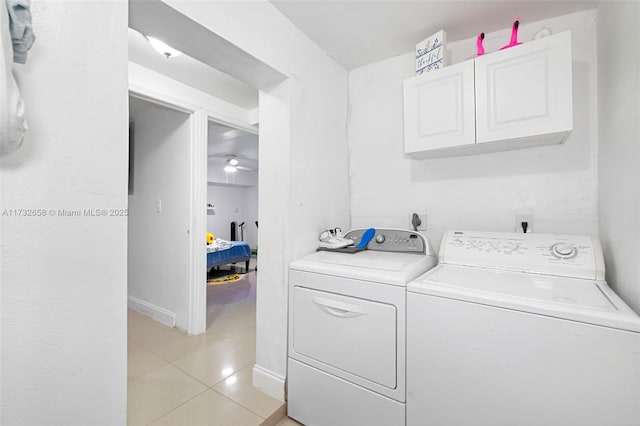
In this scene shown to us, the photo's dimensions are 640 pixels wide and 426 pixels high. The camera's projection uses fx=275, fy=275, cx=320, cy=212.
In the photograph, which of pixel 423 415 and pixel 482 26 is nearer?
pixel 423 415

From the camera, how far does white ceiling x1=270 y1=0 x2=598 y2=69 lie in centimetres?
144

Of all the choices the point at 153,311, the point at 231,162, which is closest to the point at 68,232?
the point at 153,311

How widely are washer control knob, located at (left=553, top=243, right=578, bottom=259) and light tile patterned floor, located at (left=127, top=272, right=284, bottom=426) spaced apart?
1606 millimetres

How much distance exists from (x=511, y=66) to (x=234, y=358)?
247 centimetres

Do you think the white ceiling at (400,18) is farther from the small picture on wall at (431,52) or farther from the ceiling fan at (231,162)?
the ceiling fan at (231,162)

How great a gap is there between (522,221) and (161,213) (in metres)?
2.97

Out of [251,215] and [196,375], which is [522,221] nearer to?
[196,375]

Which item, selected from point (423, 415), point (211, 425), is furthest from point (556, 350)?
point (211, 425)

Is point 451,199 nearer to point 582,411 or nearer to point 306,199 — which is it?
point 306,199

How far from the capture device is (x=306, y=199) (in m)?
1.71

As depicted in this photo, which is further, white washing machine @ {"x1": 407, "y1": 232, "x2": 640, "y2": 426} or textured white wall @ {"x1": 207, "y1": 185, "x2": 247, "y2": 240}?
textured white wall @ {"x1": 207, "y1": 185, "x2": 247, "y2": 240}

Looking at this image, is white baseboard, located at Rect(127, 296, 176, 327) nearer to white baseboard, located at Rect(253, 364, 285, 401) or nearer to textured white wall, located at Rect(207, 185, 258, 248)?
white baseboard, located at Rect(253, 364, 285, 401)

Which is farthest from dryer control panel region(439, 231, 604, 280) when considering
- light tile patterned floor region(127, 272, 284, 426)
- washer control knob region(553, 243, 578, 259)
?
light tile patterned floor region(127, 272, 284, 426)

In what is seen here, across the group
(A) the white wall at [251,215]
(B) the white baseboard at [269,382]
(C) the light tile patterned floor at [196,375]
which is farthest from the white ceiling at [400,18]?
(A) the white wall at [251,215]
